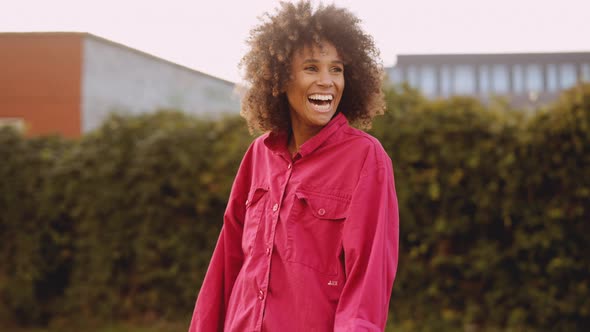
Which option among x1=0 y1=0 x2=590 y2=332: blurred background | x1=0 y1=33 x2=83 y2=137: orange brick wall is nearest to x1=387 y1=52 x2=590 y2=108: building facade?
x1=0 y1=33 x2=83 y2=137: orange brick wall

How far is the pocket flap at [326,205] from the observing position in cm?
200

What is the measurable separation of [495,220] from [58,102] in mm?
11075

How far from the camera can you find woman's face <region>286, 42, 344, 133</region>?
7.11ft

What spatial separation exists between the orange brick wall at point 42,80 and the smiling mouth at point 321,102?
1086 cm

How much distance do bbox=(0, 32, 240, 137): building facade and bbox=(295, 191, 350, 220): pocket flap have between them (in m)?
8.57

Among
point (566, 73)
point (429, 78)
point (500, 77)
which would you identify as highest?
point (429, 78)

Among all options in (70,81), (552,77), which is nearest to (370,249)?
(70,81)

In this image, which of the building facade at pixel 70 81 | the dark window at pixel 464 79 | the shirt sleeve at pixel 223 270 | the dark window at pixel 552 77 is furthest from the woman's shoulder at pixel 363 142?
the dark window at pixel 464 79

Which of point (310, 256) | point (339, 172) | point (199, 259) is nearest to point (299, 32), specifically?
point (339, 172)

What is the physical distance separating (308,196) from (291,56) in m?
0.55

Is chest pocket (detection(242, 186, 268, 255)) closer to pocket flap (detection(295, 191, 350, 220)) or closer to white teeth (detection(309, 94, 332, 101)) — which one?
pocket flap (detection(295, 191, 350, 220))

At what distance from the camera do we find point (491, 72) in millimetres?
43844

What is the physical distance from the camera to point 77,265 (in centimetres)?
659

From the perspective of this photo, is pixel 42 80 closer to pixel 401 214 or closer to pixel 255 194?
pixel 401 214
